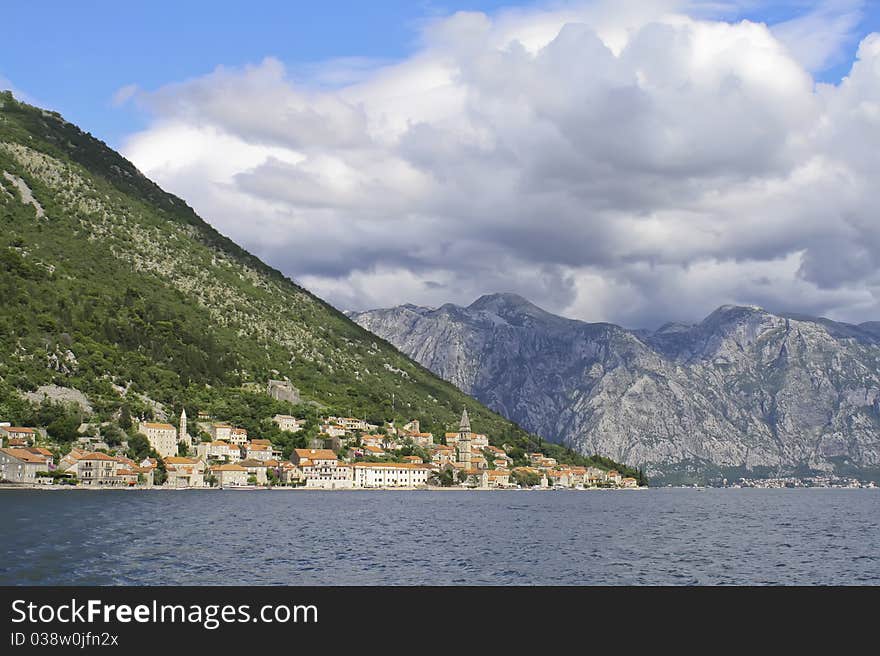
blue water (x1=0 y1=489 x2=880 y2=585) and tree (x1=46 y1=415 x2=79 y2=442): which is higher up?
tree (x1=46 y1=415 x2=79 y2=442)

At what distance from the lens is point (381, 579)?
57.6 meters

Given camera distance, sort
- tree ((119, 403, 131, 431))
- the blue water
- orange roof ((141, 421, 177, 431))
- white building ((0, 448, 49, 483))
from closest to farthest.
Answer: the blue water
white building ((0, 448, 49, 483))
tree ((119, 403, 131, 431))
orange roof ((141, 421, 177, 431))

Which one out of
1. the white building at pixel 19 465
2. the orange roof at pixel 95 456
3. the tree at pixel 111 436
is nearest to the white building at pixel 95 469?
the orange roof at pixel 95 456

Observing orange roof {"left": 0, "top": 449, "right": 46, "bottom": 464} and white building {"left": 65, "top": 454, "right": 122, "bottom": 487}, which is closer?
orange roof {"left": 0, "top": 449, "right": 46, "bottom": 464}

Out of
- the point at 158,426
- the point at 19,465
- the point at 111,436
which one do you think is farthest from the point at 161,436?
the point at 19,465

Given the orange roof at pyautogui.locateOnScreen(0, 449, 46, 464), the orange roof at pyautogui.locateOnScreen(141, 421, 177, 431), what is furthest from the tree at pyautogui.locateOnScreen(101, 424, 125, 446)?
the orange roof at pyautogui.locateOnScreen(0, 449, 46, 464)

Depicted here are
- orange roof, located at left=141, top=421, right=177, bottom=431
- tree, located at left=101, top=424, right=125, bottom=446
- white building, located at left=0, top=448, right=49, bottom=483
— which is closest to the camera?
white building, located at left=0, top=448, right=49, bottom=483

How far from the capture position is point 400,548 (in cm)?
7644

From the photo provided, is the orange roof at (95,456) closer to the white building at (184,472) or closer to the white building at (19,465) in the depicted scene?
the white building at (19,465)

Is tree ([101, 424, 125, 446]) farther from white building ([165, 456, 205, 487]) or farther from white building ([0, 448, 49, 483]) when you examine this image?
white building ([0, 448, 49, 483])

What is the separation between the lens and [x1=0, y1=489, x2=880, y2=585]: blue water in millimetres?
59250

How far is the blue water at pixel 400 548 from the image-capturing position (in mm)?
59250
